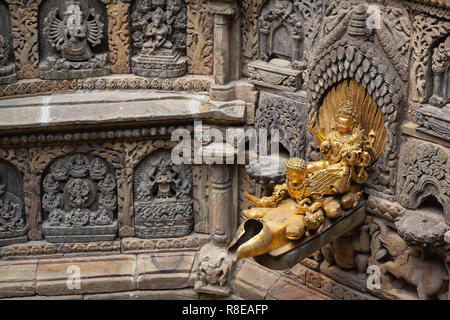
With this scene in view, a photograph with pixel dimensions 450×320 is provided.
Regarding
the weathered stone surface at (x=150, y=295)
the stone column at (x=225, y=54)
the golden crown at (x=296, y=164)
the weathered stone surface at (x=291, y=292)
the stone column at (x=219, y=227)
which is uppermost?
the stone column at (x=225, y=54)

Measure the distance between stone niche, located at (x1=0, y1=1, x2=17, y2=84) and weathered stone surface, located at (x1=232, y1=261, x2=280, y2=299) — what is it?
259cm

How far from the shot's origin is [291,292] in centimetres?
827

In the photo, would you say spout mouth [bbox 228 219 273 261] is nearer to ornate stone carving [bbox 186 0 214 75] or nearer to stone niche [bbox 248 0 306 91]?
stone niche [bbox 248 0 306 91]

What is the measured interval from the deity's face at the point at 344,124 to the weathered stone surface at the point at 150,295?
2.13 metres

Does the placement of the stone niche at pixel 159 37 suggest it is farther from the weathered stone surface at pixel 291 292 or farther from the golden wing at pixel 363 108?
the weathered stone surface at pixel 291 292

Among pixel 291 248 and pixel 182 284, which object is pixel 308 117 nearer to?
pixel 291 248

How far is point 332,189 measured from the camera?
7.32 m

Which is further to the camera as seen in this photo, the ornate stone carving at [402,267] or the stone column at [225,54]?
the stone column at [225,54]

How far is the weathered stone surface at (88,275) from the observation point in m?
8.51

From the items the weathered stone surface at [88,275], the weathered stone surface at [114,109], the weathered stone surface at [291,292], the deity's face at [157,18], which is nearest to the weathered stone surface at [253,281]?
the weathered stone surface at [291,292]

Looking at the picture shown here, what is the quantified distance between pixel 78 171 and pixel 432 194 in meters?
3.13

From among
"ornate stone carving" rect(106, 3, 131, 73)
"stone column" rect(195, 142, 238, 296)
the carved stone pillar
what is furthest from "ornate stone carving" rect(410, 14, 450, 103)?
the carved stone pillar

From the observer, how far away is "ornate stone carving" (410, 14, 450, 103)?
687cm

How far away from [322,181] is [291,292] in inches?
54.5
